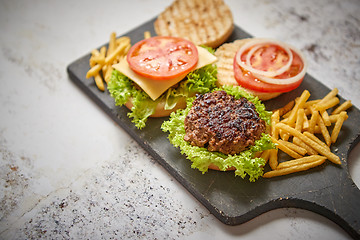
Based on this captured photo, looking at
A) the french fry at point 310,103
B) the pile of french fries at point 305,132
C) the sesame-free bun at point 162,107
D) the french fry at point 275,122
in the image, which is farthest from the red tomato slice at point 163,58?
the french fry at point 310,103

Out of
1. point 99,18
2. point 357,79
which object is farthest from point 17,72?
point 357,79

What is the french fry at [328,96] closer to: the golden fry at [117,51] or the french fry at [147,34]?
the french fry at [147,34]

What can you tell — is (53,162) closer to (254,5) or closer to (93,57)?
(93,57)

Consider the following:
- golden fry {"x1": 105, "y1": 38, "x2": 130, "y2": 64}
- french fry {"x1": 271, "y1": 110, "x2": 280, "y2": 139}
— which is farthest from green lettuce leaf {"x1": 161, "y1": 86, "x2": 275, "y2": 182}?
golden fry {"x1": 105, "y1": 38, "x2": 130, "y2": 64}

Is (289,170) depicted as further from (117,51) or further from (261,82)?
(117,51)

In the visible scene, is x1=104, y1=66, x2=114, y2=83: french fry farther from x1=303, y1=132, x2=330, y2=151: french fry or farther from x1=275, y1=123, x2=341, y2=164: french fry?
x1=303, y1=132, x2=330, y2=151: french fry

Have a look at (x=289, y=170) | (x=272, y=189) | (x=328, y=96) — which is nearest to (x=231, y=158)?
(x=272, y=189)
